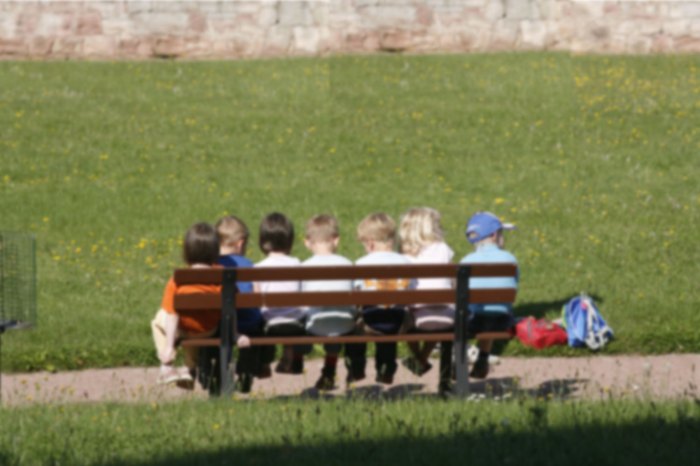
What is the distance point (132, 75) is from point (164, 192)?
7.47 metres

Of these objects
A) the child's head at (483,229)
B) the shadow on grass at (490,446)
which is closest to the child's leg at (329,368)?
the child's head at (483,229)

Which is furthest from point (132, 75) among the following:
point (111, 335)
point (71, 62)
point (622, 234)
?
point (111, 335)

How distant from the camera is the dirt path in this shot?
29.0 feet

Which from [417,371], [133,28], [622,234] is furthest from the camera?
[133,28]

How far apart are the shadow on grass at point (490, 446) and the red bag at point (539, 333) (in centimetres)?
262

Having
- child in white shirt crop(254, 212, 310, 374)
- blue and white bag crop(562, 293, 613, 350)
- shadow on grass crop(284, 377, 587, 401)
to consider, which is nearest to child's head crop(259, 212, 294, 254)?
child in white shirt crop(254, 212, 310, 374)

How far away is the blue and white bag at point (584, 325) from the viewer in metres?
10.2

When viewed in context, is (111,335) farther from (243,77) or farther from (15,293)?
(243,77)

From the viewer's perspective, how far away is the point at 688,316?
11211 millimetres

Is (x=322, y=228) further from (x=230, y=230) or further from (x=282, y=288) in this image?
(x=230, y=230)

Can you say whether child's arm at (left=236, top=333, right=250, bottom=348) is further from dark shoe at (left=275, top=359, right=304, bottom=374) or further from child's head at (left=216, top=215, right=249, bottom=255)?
child's head at (left=216, top=215, right=249, bottom=255)

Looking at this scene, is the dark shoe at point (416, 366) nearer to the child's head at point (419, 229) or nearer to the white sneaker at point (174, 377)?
the child's head at point (419, 229)

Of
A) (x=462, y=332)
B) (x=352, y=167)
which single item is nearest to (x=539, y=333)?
(x=462, y=332)

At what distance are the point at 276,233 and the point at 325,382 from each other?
959 mm
